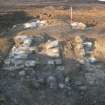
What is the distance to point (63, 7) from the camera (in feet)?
76.6

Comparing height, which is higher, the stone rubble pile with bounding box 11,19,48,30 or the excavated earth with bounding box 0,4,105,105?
the stone rubble pile with bounding box 11,19,48,30

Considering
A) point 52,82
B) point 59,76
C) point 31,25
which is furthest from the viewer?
point 31,25

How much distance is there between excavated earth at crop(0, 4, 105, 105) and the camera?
14.9 meters

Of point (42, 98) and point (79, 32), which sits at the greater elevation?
point (79, 32)

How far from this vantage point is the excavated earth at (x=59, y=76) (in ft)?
49.0

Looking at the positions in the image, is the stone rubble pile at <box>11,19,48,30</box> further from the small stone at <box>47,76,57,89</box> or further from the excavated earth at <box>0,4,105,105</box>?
the small stone at <box>47,76,57,89</box>

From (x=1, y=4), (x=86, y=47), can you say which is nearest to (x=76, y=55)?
(x=86, y=47)

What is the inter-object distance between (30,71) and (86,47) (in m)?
2.97

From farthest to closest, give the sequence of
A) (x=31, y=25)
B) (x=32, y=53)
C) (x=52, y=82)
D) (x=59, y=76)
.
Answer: (x=31, y=25), (x=32, y=53), (x=59, y=76), (x=52, y=82)

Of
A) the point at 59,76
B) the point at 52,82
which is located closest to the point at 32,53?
the point at 59,76

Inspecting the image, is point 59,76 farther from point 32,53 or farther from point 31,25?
point 31,25

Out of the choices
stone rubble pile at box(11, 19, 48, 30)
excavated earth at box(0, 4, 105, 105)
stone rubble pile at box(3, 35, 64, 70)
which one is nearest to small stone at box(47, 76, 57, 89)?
excavated earth at box(0, 4, 105, 105)

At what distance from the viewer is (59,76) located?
1595 centimetres

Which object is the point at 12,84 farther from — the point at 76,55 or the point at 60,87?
the point at 76,55
